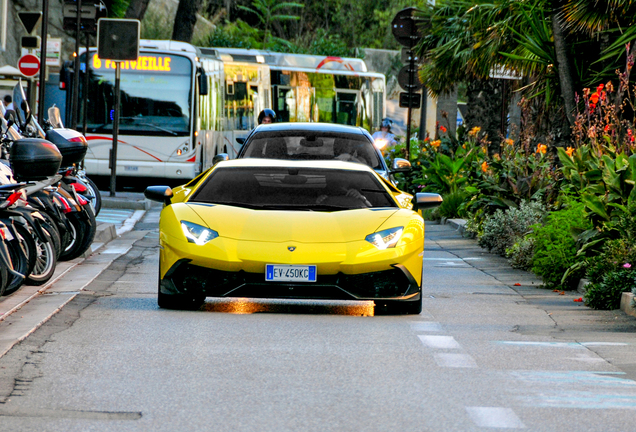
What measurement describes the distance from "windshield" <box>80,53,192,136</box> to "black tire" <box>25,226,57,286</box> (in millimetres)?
17475

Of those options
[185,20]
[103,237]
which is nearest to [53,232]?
[103,237]

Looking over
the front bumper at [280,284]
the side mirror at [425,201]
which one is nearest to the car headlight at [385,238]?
the front bumper at [280,284]

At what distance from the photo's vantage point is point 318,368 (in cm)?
745

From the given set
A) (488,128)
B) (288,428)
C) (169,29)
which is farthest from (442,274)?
(169,29)

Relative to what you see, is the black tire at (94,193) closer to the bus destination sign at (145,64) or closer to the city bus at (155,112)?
the city bus at (155,112)

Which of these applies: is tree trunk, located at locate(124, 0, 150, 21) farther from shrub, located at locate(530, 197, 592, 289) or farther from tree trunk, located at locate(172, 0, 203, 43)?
shrub, located at locate(530, 197, 592, 289)

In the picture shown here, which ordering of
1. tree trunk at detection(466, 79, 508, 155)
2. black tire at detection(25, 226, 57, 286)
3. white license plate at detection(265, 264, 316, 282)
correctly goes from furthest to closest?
tree trunk at detection(466, 79, 508, 155), black tire at detection(25, 226, 57, 286), white license plate at detection(265, 264, 316, 282)

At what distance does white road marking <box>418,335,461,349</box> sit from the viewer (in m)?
8.52

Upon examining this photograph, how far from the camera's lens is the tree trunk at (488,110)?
29203mm

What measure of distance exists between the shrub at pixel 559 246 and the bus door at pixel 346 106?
73.3 ft

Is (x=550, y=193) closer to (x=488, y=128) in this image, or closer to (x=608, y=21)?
(x=608, y=21)

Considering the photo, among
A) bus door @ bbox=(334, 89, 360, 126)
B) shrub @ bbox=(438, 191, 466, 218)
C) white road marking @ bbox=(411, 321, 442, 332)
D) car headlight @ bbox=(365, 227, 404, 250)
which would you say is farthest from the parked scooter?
bus door @ bbox=(334, 89, 360, 126)

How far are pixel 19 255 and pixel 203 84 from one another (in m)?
18.7

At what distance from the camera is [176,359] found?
7.66 m
